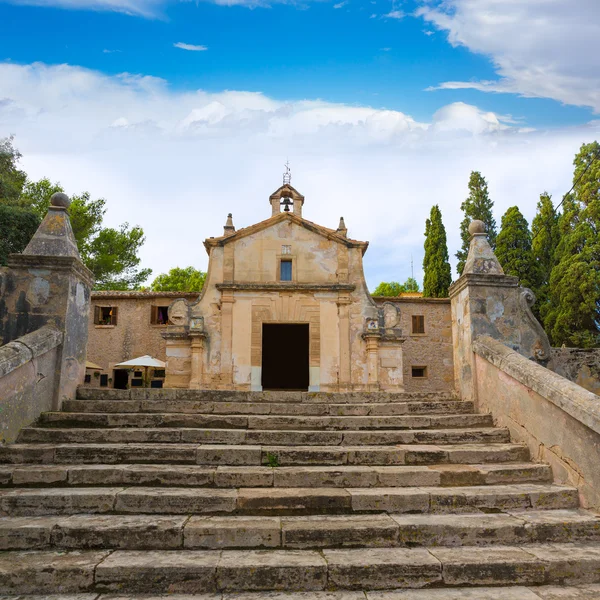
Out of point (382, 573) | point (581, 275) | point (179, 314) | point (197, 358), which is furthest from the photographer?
point (581, 275)

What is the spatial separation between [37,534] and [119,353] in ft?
76.1

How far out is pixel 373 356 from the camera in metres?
15.6

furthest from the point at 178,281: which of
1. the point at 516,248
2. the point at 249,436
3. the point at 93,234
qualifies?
the point at 249,436

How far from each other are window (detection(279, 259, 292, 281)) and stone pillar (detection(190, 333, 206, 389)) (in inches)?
128

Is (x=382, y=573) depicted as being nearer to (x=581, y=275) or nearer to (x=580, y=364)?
(x=580, y=364)

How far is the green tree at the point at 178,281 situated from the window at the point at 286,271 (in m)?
26.2

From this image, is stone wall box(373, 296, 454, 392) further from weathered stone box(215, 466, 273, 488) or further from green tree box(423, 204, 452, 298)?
weathered stone box(215, 466, 273, 488)

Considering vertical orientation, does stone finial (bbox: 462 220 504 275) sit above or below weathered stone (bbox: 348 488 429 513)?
above

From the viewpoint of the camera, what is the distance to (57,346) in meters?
6.31

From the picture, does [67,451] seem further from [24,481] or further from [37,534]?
[37,534]

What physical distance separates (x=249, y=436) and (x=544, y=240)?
28293 mm

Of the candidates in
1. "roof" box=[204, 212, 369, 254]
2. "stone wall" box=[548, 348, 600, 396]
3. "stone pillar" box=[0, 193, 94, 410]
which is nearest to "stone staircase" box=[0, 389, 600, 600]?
"stone pillar" box=[0, 193, 94, 410]

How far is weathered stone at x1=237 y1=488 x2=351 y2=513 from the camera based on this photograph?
4.28 metres

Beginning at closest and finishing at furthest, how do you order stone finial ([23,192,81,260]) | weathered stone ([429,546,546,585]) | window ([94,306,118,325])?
weathered stone ([429,546,546,585]) → stone finial ([23,192,81,260]) → window ([94,306,118,325])
